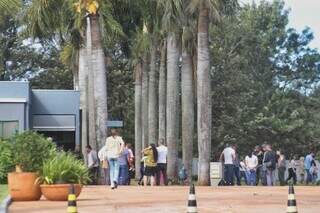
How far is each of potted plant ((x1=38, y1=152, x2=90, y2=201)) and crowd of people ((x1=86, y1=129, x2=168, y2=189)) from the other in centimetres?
464

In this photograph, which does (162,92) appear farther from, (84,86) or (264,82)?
(264,82)

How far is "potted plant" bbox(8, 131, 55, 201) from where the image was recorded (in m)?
16.9

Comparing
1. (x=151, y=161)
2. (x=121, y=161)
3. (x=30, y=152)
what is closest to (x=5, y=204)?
(x=30, y=152)

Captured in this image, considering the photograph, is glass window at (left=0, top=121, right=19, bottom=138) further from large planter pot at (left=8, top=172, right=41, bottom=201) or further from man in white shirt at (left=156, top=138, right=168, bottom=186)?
large planter pot at (left=8, top=172, right=41, bottom=201)

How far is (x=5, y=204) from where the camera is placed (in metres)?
15.2

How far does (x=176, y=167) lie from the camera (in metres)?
34.2

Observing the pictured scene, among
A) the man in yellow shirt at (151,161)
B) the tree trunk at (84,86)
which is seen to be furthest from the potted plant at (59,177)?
the tree trunk at (84,86)

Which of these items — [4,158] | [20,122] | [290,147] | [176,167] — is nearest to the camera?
[4,158]

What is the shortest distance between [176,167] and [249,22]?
27.7 meters

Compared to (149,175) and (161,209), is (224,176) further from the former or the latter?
(161,209)

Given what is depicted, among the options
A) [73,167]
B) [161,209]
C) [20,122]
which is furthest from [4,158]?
[20,122]

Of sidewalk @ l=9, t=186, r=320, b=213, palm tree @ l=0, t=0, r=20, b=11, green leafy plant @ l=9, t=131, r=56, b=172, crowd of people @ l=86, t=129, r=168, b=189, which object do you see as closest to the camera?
sidewalk @ l=9, t=186, r=320, b=213

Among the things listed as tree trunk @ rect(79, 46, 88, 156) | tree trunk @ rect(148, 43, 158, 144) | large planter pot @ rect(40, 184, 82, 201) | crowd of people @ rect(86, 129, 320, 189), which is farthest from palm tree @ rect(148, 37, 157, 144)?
large planter pot @ rect(40, 184, 82, 201)

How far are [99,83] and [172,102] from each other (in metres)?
6.07
